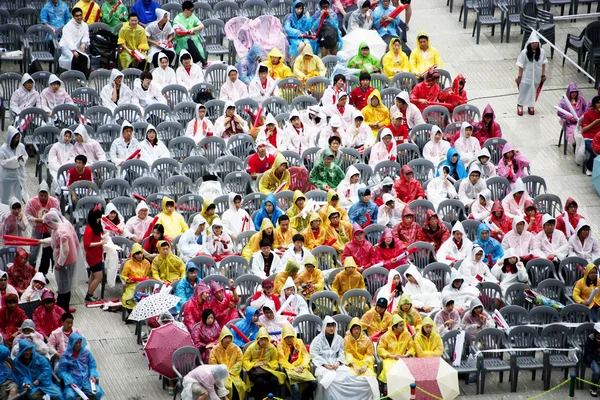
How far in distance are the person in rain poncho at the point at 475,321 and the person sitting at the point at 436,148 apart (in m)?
3.87

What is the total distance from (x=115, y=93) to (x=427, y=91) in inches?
202

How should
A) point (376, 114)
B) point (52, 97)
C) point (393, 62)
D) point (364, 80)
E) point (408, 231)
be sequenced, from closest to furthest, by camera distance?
point (408, 231), point (52, 97), point (376, 114), point (364, 80), point (393, 62)

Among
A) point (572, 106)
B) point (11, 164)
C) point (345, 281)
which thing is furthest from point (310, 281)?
point (572, 106)

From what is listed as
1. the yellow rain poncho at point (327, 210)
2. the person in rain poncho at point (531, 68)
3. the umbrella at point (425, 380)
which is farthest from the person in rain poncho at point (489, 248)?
the person in rain poncho at point (531, 68)

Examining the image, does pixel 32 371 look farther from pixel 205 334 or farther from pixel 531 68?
pixel 531 68

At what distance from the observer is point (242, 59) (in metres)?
23.6

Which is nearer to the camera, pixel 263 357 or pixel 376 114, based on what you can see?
pixel 263 357

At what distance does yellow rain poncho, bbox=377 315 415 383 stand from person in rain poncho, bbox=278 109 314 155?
484 centimetres

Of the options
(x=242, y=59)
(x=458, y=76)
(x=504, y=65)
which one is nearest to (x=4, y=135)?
(x=242, y=59)

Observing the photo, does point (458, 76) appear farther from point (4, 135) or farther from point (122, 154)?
point (4, 135)

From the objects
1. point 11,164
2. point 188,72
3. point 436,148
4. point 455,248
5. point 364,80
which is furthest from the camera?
point 188,72

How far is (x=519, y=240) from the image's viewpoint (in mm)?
19859

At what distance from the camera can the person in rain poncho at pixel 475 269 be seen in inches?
747

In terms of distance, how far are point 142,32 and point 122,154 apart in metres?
3.41
